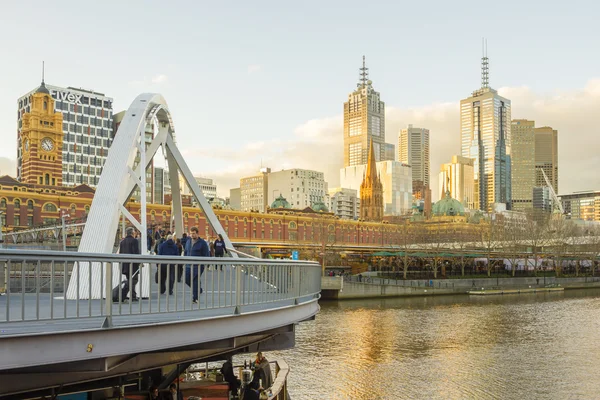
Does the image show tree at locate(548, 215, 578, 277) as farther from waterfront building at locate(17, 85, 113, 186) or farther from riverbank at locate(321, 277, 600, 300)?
waterfront building at locate(17, 85, 113, 186)

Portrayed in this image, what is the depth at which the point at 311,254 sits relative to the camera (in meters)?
106

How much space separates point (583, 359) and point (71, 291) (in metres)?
32.5

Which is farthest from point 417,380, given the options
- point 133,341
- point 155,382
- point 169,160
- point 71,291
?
point 133,341

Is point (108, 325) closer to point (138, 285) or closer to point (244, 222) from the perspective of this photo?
point (138, 285)

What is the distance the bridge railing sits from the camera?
9195 mm

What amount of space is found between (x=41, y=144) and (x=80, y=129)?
1169 inches

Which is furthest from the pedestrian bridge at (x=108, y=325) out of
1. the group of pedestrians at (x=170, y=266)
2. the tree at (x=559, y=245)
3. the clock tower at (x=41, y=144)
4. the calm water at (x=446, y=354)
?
the clock tower at (x=41, y=144)

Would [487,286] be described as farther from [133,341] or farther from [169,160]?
[133,341]

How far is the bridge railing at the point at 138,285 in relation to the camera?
Result: 9.20m

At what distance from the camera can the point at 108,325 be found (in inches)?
366

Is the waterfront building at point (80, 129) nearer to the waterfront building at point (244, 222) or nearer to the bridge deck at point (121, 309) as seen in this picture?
the waterfront building at point (244, 222)

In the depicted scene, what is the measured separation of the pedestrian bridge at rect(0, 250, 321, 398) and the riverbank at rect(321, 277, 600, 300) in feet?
190

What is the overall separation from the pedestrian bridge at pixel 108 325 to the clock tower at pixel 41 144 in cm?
14451

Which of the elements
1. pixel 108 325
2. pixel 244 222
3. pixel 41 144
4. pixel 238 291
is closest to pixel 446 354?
pixel 238 291
